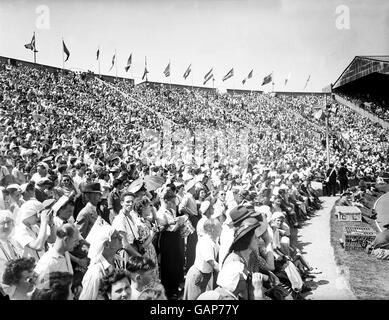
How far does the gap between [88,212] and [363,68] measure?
20780 mm

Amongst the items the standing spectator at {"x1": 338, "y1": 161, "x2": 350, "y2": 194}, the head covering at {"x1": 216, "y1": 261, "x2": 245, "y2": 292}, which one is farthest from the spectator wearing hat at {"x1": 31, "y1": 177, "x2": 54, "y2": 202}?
the standing spectator at {"x1": 338, "y1": 161, "x2": 350, "y2": 194}

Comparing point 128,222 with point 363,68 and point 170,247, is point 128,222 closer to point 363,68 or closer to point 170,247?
point 170,247

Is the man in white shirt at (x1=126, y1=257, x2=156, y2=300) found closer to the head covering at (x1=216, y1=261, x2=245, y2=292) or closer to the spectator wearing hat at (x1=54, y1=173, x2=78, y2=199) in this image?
the head covering at (x1=216, y1=261, x2=245, y2=292)

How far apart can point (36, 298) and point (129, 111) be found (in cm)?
2438

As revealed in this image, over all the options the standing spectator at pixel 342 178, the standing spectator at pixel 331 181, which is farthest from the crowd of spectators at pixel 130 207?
the standing spectator at pixel 342 178

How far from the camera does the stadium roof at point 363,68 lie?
1886 centimetres

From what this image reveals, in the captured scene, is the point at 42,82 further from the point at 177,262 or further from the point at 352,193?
the point at 177,262

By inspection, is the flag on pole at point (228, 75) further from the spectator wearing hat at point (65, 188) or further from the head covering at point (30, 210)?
the head covering at point (30, 210)

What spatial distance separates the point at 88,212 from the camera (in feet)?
16.5

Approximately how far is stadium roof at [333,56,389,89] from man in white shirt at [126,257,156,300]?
60.1ft

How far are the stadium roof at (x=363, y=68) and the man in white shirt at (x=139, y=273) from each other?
18.3 metres

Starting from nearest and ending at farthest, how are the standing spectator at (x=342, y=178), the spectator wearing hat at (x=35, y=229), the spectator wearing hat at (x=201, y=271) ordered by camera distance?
the spectator wearing hat at (x=35, y=229) → the spectator wearing hat at (x=201, y=271) → the standing spectator at (x=342, y=178)

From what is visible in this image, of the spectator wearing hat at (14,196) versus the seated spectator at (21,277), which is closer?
the seated spectator at (21,277)

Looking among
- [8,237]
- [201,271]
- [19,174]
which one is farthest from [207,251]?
[19,174]
